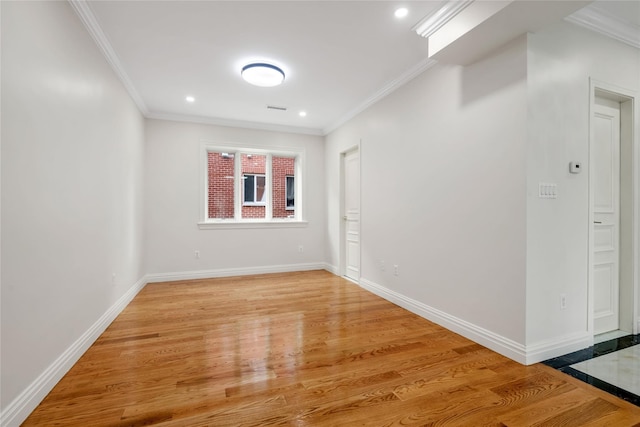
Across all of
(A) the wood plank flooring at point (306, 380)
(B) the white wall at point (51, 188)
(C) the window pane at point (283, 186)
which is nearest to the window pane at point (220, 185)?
(C) the window pane at point (283, 186)

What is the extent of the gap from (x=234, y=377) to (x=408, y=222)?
2.33m

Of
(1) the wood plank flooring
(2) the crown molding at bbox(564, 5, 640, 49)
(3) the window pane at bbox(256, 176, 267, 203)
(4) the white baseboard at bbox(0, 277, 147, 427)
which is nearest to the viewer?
(4) the white baseboard at bbox(0, 277, 147, 427)

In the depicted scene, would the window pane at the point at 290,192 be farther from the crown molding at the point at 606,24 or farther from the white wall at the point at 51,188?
the crown molding at the point at 606,24

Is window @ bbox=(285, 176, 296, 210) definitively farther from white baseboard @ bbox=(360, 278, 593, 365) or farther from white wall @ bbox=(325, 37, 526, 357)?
white baseboard @ bbox=(360, 278, 593, 365)

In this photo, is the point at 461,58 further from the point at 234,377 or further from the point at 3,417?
the point at 3,417

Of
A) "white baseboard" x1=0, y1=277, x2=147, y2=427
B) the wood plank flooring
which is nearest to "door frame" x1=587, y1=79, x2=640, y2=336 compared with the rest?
the wood plank flooring

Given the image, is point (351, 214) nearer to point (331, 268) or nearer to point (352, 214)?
point (352, 214)

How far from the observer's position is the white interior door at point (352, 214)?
181 inches

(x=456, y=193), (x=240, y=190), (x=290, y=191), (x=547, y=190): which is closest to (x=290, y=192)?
(x=290, y=191)

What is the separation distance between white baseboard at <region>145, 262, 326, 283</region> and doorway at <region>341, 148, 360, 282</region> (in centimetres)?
85

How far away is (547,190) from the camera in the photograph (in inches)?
85.5

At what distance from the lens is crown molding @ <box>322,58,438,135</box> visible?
3.05m

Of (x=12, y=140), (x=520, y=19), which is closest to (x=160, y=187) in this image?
(x=12, y=140)

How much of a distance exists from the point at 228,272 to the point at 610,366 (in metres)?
4.72
